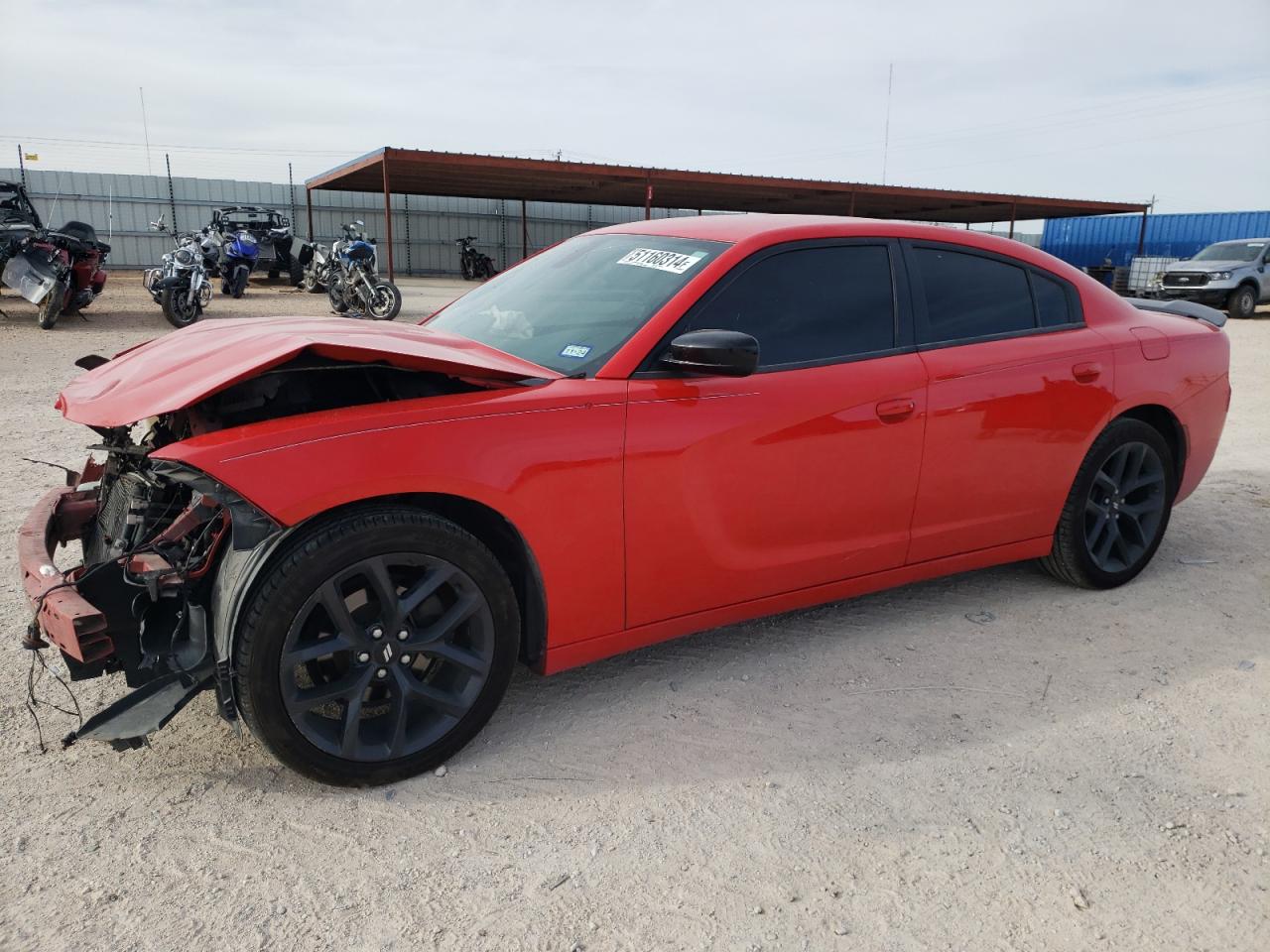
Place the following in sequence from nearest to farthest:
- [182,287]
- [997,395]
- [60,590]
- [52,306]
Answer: [60,590] < [997,395] < [52,306] < [182,287]

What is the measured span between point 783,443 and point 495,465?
0.98 meters

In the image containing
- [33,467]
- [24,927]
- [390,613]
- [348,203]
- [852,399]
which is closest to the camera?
[24,927]

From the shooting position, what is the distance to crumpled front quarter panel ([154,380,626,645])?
2.33 metres

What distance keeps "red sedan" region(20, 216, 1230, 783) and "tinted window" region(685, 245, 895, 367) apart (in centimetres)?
1

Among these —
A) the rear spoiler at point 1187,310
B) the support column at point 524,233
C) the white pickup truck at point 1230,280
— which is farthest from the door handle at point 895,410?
the support column at point 524,233

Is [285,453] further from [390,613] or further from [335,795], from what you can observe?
[335,795]

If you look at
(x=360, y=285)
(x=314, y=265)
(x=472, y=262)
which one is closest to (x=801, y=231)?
(x=360, y=285)

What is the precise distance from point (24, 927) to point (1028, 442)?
348cm

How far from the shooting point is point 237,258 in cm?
1759

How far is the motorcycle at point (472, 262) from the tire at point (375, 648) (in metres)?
29.4

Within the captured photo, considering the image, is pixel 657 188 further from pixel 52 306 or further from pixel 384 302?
pixel 52 306

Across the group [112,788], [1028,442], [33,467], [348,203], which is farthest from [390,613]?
[348,203]

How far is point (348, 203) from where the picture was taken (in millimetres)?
31500

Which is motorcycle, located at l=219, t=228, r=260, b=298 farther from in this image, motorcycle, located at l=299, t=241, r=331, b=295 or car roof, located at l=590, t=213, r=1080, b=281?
car roof, located at l=590, t=213, r=1080, b=281
